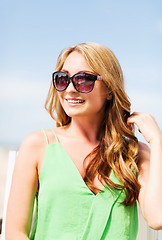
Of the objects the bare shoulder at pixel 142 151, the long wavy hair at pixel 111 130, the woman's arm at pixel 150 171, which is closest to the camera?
the woman's arm at pixel 150 171

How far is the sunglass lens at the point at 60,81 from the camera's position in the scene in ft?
5.47

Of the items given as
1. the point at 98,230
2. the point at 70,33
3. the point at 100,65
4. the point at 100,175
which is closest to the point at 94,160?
the point at 100,175

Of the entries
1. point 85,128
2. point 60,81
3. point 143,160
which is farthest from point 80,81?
point 143,160

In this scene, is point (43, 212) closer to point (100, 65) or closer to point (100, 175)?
point (100, 175)

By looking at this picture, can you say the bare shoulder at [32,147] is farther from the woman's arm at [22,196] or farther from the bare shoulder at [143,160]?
the bare shoulder at [143,160]

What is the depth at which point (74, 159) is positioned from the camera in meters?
1.70

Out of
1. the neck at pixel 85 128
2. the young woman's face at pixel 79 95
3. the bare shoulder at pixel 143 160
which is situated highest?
the young woman's face at pixel 79 95

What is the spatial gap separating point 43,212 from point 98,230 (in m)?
0.28

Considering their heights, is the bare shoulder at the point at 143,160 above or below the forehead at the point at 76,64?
below

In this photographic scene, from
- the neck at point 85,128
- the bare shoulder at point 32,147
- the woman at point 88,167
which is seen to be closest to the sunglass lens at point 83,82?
the woman at point 88,167

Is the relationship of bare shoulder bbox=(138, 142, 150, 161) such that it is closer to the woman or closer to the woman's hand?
the woman

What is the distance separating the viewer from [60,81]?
1683 mm

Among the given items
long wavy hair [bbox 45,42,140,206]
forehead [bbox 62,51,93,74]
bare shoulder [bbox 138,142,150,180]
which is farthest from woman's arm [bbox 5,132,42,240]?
bare shoulder [bbox 138,142,150,180]

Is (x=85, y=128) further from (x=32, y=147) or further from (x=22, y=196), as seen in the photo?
(x=22, y=196)
